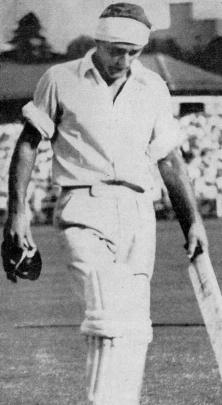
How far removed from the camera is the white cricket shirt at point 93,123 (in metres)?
4.05

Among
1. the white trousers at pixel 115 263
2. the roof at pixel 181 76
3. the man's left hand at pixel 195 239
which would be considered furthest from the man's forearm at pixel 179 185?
the roof at pixel 181 76

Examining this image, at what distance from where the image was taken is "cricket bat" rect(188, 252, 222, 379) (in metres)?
4.04

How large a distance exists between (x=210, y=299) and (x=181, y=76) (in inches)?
599

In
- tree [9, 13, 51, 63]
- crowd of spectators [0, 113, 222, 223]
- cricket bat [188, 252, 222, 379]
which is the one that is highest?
cricket bat [188, 252, 222, 379]

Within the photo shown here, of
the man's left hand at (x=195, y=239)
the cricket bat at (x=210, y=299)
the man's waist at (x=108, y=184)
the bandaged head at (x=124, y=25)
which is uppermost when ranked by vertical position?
the bandaged head at (x=124, y=25)

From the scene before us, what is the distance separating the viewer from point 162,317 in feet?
26.6

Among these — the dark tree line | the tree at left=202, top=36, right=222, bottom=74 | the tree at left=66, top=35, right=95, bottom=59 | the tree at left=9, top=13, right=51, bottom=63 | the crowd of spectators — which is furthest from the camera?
the crowd of spectators

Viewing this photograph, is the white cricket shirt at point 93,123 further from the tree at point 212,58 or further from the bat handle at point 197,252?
the tree at point 212,58

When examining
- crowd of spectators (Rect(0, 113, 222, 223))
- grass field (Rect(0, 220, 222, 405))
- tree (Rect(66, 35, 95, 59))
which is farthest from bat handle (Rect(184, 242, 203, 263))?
crowd of spectators (Rect(0, 113, 222, 223))

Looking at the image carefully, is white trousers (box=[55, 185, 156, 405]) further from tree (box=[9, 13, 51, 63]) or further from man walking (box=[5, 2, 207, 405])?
tree (box=[9, 13, 51, 63])

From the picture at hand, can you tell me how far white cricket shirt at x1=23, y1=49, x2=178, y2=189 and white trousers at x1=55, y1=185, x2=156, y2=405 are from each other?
69 millimetres

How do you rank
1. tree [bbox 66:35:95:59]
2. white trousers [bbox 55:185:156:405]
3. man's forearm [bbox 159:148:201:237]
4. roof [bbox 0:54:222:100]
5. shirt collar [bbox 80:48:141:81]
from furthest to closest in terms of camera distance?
roof [bbox 0:54:222:100], tree [bbox 66:35:95:59], man's forearm [bbox 159:148:201:237], shirt collar [bbox 80:48:141:81], white trousers [bbox 55:185:156:405]

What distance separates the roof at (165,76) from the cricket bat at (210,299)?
13088 millimetres

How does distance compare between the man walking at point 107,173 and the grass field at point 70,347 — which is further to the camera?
the grass field at point 70,347
